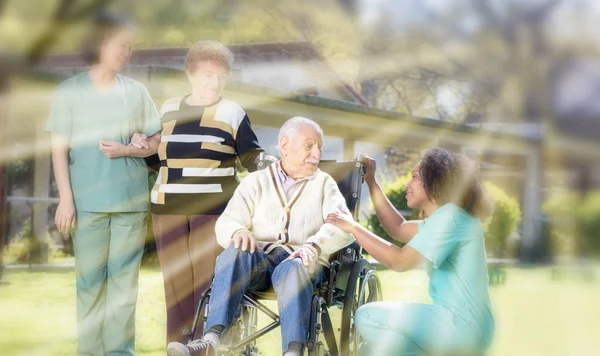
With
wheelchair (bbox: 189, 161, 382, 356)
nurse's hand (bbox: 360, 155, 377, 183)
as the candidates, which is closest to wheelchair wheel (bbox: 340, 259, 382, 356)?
wheelchair (bbox: 189, 161, 382, 356)

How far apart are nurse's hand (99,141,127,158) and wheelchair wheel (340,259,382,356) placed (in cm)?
97

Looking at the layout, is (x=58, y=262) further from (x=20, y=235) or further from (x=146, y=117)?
(x=146, y=117)

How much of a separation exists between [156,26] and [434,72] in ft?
38.6

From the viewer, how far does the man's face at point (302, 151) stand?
10.6 ft

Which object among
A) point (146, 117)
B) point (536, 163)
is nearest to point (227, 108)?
point (146, 117)

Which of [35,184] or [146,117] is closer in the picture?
[146,117]

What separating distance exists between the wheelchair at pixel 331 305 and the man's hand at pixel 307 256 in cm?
9

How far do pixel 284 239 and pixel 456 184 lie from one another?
2.02ft

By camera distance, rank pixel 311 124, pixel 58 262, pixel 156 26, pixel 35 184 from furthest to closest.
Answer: pixel 156 26 → pixel 35 184 → pixel 58 262 → pixel 311 124

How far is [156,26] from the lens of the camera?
1498 centimetres

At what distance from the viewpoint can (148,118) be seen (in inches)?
145

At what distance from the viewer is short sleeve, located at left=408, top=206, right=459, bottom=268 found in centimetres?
289

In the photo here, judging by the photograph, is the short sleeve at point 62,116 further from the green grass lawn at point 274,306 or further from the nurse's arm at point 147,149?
the green grass lawn at point 274,306

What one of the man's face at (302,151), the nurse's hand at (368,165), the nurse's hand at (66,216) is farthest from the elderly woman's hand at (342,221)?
the nurse's hand at (66,216)
